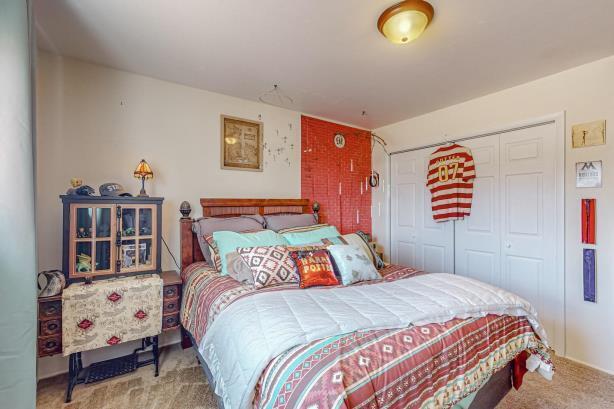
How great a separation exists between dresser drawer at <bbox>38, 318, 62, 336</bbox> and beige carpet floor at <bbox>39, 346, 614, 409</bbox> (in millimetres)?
473

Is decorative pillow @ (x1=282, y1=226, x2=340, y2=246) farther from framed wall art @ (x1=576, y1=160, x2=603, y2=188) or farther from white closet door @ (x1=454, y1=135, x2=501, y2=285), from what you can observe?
framed wall art @ (x1=576, y1=160, x2=603, y2=188)

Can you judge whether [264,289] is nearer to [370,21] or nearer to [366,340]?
[366,340]

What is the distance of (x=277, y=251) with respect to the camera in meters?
2.00

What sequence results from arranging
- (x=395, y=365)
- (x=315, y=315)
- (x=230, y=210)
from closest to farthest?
(x=395, y=365)
(x=315, y=315)
(x=230, y=210)

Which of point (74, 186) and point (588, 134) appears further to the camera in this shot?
point (588, 134)

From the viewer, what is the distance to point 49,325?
172 cm

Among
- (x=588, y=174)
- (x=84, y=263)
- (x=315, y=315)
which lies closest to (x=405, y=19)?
(x=315, y=315)

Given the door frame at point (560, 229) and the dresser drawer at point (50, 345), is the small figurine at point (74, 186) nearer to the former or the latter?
the dresser drawer at point (50, 345)

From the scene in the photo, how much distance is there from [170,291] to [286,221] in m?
1.21

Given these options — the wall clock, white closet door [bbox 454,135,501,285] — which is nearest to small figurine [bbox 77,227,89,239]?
the wall clock

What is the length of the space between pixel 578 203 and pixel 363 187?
2262 millimetres

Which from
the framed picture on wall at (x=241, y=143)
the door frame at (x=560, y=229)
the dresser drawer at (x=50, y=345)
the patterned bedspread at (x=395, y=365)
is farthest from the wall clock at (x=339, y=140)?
the dresser drawer at (x=50, y=345)

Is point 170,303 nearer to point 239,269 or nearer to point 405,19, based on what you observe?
point 239,269

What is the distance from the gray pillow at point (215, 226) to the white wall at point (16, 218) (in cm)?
115
